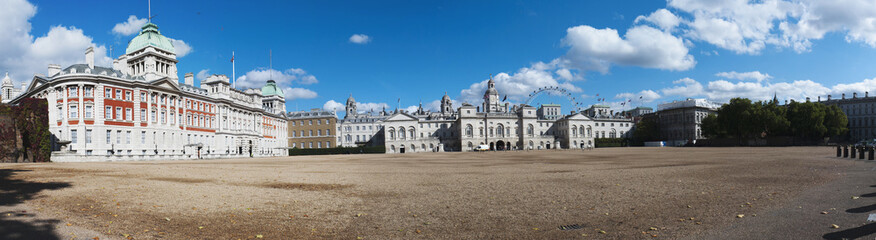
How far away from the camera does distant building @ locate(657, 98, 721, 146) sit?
11575 centimetres

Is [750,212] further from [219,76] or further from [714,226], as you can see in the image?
[219,76]

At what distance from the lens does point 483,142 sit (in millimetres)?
116625

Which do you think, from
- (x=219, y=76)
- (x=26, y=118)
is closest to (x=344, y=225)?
(x=26, y=118)

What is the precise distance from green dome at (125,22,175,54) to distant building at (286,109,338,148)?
142 ft

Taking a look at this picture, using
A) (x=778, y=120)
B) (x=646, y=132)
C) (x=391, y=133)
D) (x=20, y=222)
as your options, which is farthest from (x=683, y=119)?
(x=20, y=222)

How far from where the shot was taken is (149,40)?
204ft

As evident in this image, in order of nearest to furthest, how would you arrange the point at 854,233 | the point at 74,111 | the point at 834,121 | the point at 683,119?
the point at 854,233 < the point at 74,111 < the point at 834,121 < the point at 683,119

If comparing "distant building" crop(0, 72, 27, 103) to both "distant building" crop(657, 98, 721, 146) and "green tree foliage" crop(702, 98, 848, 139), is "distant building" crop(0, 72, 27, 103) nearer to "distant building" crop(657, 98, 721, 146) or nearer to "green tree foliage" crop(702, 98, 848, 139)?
"green tree foliage" crop(702, 98, 848, 139)

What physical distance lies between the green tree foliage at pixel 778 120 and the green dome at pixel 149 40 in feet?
336

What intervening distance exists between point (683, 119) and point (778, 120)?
39500mm

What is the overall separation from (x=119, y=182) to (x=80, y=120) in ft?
143

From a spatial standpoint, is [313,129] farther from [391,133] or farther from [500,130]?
[500,130]

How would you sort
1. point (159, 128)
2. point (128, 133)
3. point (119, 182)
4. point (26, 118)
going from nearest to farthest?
point (119, 182) → point (26, 118) → point (128, 133) → point (159, 128)

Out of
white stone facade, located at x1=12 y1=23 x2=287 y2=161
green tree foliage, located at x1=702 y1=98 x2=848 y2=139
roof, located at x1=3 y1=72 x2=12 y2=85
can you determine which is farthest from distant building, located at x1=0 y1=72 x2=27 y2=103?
green tree foliage, located at x1=702 y1=98 x2=848 y2=139
